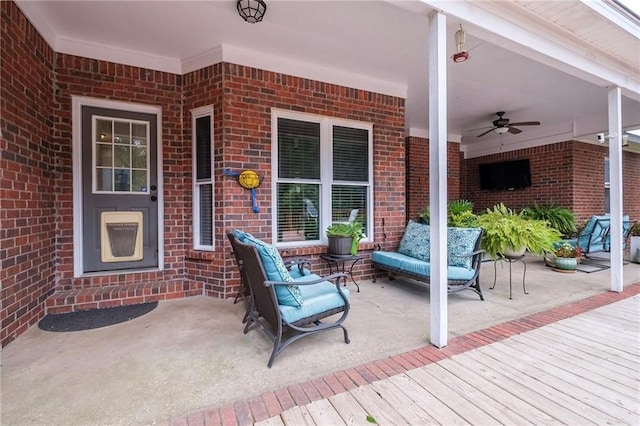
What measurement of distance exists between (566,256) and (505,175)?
355 centimetres

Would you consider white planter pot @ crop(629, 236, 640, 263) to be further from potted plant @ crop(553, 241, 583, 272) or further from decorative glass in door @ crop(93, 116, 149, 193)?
decorative glass in door @ crop(93, 116, 149, 193)

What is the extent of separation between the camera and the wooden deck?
149 centimetres

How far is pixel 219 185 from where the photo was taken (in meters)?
3.43

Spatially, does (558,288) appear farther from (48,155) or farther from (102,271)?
(48,155)

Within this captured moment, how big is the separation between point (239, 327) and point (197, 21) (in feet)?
10.1

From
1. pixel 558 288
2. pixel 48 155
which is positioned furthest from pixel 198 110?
pixel 558 288

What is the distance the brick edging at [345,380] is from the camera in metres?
1.50

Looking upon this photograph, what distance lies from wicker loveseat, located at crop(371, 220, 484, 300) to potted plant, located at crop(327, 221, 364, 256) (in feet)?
1.91

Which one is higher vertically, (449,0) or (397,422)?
(449,0)

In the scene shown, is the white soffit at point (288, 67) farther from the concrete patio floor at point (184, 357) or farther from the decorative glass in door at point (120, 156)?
the concrete patio floor at point (184, 357)

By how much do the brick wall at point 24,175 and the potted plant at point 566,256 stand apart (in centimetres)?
701

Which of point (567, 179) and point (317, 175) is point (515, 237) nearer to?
point (317, 175)

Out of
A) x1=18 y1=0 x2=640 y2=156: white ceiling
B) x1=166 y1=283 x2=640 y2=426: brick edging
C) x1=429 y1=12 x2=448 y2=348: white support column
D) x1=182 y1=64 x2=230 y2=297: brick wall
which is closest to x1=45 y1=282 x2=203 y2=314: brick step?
x1=182 y1=64 x2=230 y2=297: brick wall

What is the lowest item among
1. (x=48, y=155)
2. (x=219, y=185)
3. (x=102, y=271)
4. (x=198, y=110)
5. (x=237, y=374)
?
(x=237, y=374)
